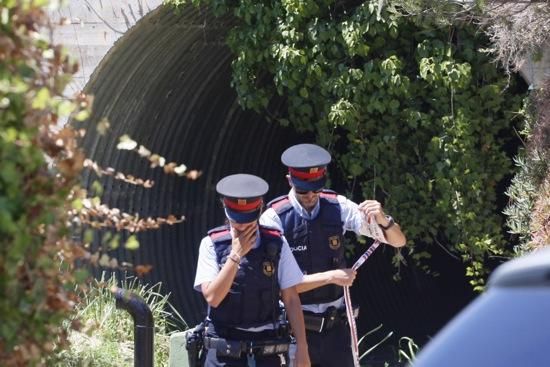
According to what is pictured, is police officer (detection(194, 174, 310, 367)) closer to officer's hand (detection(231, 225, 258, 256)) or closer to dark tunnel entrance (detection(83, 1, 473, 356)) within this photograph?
officer's hand (detection(231, 225, 258, 256))

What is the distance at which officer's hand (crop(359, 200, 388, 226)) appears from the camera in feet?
22.2

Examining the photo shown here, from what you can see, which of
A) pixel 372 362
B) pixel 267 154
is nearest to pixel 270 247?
pixel 372 362

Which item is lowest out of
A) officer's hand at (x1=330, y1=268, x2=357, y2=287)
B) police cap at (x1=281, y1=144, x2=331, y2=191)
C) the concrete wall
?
officer's hand at (x1=330, y1=268, x2=357, y2=287)

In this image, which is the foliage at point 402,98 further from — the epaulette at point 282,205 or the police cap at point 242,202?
the police cap at point 242,202

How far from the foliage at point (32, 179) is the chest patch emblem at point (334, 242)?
371 centimetres

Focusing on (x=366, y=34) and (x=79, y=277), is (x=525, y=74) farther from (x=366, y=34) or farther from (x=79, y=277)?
(x=79, y=277)

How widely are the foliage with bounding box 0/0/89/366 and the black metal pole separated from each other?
3381mm

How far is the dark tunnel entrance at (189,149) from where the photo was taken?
1108 cm

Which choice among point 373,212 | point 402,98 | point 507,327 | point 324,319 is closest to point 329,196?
point 373,212

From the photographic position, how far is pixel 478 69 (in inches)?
369

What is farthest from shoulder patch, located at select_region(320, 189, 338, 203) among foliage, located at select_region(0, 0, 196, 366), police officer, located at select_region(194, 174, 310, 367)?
foliage, located at select_region(0, 0, 196, 366)

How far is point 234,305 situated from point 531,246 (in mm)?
2848

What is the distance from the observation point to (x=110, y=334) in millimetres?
9586

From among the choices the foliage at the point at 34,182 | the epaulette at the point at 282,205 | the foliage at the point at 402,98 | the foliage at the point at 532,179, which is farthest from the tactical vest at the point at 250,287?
the foliage at the point at 402,98
